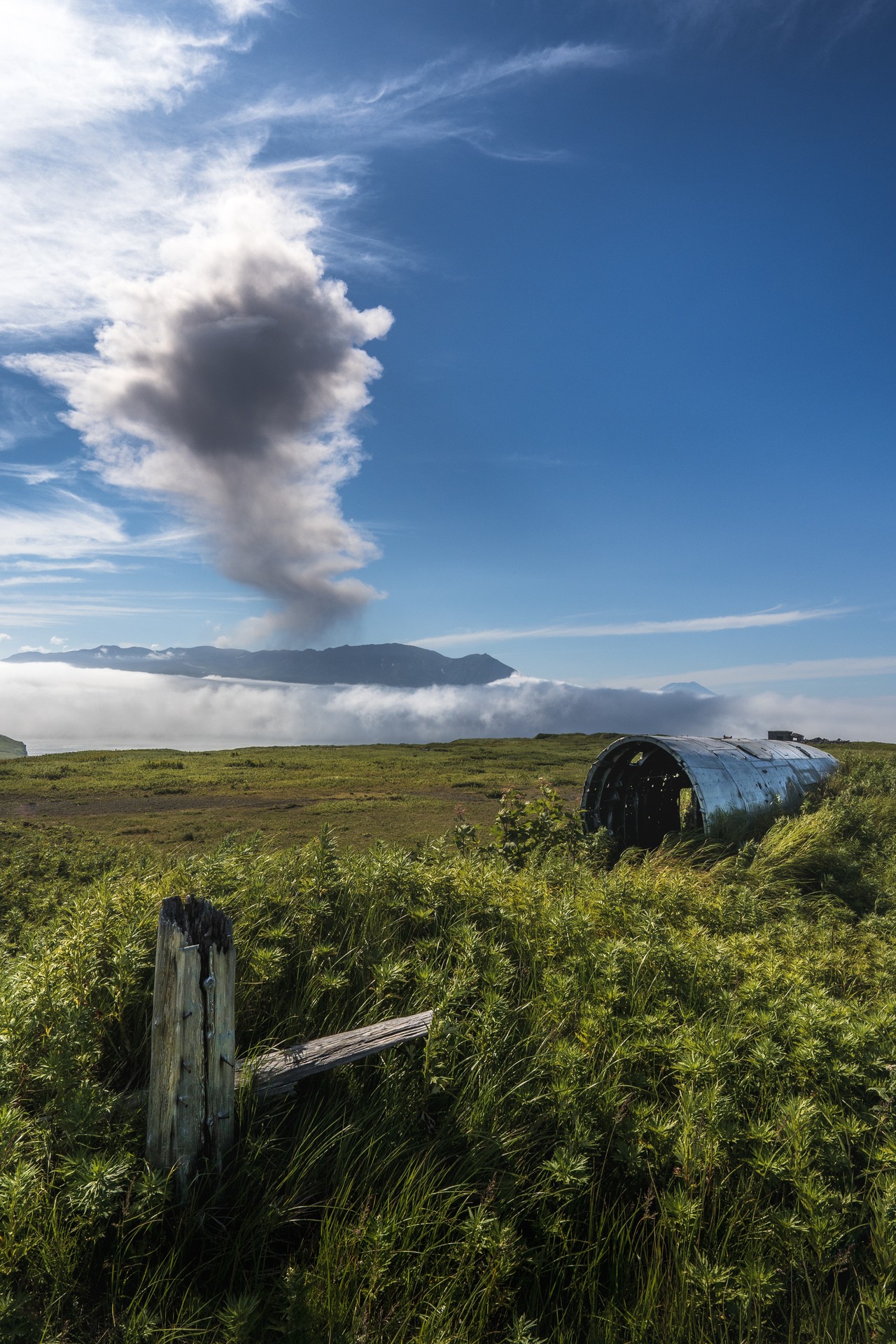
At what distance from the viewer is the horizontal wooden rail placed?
12.8 feet

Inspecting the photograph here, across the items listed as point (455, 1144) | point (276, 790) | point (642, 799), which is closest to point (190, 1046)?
point (455, 1144)

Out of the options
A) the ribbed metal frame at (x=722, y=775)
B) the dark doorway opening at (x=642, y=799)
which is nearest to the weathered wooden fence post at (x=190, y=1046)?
the ribbed metal frame at (x=722, y=775)

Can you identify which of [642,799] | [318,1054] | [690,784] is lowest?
[642,799]

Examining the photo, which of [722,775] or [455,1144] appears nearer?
[455,1144]

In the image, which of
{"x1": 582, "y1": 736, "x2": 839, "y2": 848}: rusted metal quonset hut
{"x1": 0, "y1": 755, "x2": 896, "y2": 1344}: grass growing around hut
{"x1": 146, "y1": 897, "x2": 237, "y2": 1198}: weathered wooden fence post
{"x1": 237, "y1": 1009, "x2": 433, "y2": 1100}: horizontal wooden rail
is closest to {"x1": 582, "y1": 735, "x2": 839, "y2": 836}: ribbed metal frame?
{"x1": 582, "y1": 736, "x2": 839, "y2": 848}: rusted metal quonset hut

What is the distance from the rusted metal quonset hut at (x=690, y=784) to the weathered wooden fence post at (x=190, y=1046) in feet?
34.1

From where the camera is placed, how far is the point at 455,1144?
157 inches

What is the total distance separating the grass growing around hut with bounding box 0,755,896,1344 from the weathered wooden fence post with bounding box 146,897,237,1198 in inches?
7.0

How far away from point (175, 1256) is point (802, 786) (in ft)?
53.5

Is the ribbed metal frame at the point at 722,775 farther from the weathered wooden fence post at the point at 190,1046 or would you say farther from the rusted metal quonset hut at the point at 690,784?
→ the weathered wooden fence post at the point at 190,1046

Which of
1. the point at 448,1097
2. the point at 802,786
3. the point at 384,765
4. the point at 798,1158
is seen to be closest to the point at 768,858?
the point at 802,786

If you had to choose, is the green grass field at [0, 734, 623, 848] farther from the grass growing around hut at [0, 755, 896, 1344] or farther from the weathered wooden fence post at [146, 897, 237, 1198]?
the weathered wooden fence post at [146, 897, 237, 1198]

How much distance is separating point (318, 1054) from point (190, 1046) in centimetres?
88

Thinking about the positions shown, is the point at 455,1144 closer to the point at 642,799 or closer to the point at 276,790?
the point at 642,799
